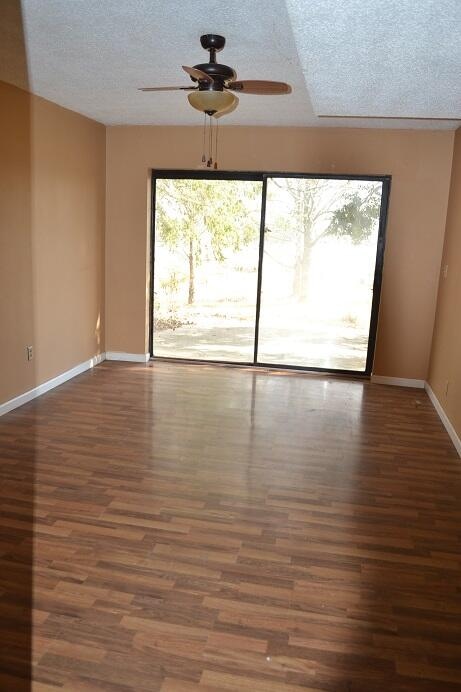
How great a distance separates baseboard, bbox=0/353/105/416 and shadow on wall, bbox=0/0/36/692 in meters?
0.08

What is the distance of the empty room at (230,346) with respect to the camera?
7.37 ft

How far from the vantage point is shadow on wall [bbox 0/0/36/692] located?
218 centimetres

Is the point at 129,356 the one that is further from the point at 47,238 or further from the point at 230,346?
the point at 47,238

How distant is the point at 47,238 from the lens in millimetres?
5004

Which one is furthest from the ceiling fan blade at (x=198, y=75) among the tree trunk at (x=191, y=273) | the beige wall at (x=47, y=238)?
the tree trunk at (x=191, y=273)

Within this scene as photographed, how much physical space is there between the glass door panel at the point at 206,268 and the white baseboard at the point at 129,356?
0.71ft

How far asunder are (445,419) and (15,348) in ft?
11.6

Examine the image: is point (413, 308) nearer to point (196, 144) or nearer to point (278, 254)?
point (278, 254)

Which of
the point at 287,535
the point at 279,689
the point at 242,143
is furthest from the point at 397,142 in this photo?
the point at 279,689

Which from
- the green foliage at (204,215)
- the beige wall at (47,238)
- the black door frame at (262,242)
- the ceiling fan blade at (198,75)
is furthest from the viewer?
the green foliage at (204,215)

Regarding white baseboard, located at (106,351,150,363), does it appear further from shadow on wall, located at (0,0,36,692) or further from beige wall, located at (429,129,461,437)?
beige wall, located at (429,129,461,437)

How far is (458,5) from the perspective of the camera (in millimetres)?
2164

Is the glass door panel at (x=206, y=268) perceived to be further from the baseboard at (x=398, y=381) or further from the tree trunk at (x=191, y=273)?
the baseboard at (x=398, y=381)

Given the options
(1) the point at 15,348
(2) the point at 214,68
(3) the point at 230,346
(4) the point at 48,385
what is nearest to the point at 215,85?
(2) the point at 214,68
